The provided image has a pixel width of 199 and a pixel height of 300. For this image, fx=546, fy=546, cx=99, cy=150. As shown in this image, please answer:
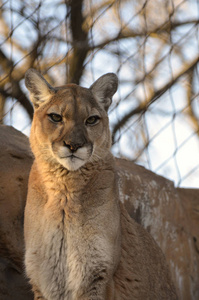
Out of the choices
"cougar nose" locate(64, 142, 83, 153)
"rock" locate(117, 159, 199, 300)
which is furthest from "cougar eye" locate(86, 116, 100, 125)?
"rock" locate(117, 159, 199, 300)

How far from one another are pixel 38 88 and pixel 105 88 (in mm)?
538

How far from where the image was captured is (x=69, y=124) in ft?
12.4

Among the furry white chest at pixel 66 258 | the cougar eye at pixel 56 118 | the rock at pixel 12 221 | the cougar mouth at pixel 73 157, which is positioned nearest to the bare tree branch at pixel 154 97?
the rock at pixel 12 221

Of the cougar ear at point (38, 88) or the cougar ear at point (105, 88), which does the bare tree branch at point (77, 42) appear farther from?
the cougar ear at point (38, 88)

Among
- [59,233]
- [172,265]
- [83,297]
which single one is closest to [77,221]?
[59,233]

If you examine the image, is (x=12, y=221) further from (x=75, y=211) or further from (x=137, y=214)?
(x=137, y=214)

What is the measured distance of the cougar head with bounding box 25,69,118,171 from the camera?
3693 millimetres

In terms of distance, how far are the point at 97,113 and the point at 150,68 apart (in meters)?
2.62

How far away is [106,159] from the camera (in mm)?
4078

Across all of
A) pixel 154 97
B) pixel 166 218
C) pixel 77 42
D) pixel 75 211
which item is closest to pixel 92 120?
pixel 75 211

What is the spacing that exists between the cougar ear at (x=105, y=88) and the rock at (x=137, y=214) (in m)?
0.90

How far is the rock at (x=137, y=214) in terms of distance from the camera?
176 inches

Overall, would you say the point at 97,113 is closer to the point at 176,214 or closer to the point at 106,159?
the point at 106,159

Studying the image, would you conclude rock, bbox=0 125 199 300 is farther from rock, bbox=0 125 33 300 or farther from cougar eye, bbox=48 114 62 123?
cougar eye, bbox=48 114 62 123
